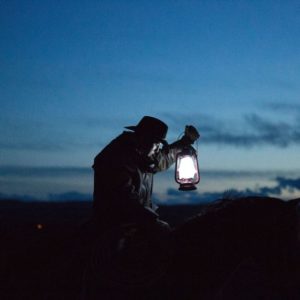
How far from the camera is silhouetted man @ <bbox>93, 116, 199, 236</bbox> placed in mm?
4438

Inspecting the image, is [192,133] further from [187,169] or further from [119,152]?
[119,152]

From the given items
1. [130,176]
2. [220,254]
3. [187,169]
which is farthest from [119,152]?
[220,254]

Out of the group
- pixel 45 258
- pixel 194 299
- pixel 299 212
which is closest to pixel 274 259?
pixel 299 212

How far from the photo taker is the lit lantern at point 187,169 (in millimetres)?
5473

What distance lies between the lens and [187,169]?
5.52m

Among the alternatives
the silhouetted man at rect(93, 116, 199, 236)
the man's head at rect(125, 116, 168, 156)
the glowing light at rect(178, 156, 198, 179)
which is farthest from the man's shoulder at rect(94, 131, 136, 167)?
the glowing light at rect(178, 156, 198, 179)

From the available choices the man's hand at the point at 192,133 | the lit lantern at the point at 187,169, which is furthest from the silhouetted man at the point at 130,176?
the man's hand at the point at 192,133

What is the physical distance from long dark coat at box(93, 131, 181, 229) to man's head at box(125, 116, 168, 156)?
0.32 feet

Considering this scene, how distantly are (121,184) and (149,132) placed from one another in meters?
0.74

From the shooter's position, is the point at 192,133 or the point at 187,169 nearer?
the point at 187,169

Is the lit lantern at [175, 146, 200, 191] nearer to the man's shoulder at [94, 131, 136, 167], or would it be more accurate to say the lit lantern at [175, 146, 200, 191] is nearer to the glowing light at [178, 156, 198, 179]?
the glowing light at [178, 156, 198, 179]

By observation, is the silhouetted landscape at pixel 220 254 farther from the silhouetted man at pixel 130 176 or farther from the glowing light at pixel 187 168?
the glowing light at pixel 187 168

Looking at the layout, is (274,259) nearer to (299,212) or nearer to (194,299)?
(299,212)

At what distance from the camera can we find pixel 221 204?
4242mm
